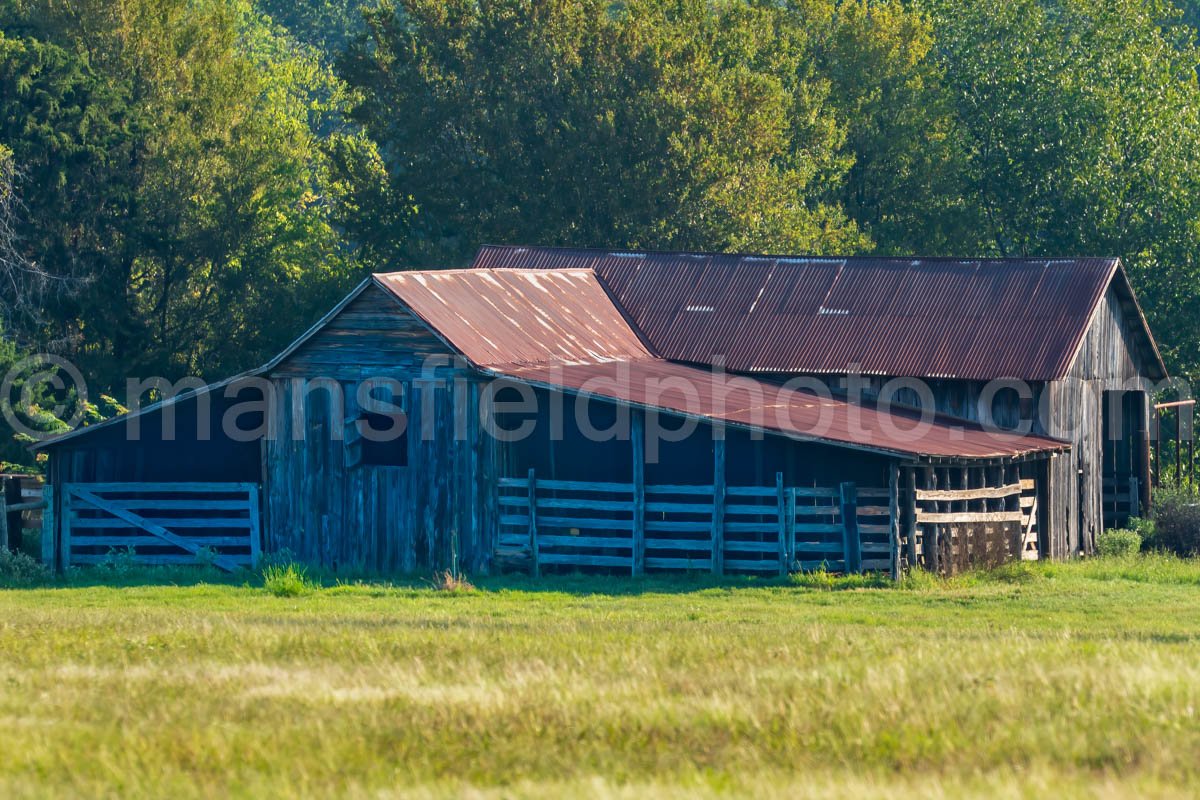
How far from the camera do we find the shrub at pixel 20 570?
27.2m

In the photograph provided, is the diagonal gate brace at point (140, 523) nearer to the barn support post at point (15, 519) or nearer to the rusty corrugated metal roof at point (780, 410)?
the barn support post at point (15, 519)

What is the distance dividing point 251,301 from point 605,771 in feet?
122

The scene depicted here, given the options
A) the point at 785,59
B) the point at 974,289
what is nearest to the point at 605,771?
the point at 974,289

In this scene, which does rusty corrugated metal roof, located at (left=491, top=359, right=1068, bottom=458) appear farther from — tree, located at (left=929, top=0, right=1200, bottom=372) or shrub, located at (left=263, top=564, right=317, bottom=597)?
tree, located at (left=929, top=0, right=1200, bottom=372)

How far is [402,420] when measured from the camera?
27.9 meters

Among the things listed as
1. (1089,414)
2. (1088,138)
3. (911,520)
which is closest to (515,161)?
(1088,138)

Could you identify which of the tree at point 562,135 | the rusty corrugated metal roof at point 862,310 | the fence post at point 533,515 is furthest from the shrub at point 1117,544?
the tree at point 562,135

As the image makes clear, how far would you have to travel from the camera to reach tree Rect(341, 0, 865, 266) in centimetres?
4559

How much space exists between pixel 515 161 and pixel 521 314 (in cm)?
1586

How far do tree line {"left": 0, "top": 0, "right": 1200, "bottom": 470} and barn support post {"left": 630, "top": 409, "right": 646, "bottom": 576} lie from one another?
19628mm

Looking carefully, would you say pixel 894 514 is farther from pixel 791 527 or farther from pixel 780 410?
pixel 780 410

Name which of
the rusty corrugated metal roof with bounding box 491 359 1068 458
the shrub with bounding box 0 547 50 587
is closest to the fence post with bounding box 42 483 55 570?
the shrub with bounding box 0 547 50 587

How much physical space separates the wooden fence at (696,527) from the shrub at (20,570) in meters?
7.15

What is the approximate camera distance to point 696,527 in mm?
26562
